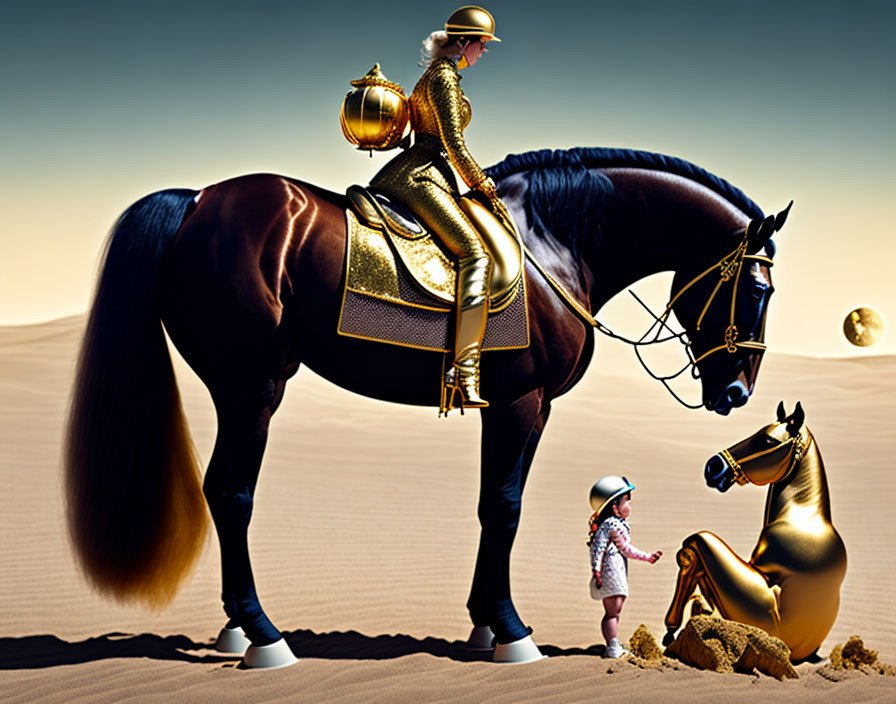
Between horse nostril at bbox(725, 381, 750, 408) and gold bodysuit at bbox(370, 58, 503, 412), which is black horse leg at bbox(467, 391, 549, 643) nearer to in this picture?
gold bodysuit at bbox(370, 58, 503, 412)

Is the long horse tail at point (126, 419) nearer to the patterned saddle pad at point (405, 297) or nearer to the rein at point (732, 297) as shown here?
the patterned saddle pad at point (405, 297)

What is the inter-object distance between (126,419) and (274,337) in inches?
37.7

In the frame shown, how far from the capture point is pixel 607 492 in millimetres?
5934

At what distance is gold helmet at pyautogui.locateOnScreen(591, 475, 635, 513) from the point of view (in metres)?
5.92

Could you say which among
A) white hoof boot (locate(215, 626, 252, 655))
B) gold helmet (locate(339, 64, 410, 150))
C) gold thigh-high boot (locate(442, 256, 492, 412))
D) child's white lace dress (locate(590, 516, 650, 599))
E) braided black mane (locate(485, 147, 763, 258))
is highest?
gold helmet (locate(339, 64, 410, 150))

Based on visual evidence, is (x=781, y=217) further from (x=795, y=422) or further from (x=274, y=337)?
(x=274, y=337)

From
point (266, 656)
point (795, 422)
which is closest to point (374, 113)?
point (795, 422)

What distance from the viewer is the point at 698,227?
6.20 metres

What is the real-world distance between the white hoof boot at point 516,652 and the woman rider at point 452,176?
139cm

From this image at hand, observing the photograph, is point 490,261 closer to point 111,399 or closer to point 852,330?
point 111,399

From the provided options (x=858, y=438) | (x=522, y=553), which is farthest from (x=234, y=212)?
(x=858, y=438)

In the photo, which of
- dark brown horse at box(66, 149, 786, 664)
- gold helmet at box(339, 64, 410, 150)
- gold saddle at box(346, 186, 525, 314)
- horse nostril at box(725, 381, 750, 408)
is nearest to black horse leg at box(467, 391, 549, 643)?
dark brown horse at box(66, 149, 786, 664)

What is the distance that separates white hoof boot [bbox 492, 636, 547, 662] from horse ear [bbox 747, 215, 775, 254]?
2.59 meters

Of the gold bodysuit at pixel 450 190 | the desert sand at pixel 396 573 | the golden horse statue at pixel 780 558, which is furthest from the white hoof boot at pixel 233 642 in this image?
the golden horse statue at pixel 780 558
